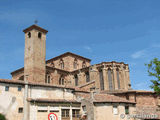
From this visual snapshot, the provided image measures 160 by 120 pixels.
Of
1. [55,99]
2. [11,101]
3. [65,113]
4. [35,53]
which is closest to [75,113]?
[65,113]

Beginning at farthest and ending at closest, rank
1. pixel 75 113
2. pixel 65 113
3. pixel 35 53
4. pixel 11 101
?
pixel 35 53
pixel 75 113
pixel 65 113
pixel 11 101

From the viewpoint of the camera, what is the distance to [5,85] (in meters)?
19.1

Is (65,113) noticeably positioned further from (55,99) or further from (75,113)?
(55,99)

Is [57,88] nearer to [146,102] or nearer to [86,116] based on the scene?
[86,116]

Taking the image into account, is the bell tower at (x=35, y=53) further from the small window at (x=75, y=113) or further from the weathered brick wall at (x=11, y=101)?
the small window at (x=75, y=113)

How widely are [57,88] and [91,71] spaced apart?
18349 millimetres

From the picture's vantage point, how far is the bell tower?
→ 34406 mm

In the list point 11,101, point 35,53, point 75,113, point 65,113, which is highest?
point 35,53

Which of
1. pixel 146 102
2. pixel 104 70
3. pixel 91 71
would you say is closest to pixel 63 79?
pixel 91 71

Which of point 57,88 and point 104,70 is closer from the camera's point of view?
point 57,88

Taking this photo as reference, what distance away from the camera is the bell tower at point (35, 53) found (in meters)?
34.4

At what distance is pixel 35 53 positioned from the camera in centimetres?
3562

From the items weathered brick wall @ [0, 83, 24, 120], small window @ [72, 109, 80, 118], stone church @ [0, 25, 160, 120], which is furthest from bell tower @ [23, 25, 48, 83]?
small window @ [72, 109, 80, 118]

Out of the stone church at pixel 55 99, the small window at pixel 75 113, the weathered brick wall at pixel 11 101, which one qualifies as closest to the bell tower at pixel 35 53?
the stone church at pixel 55 99
